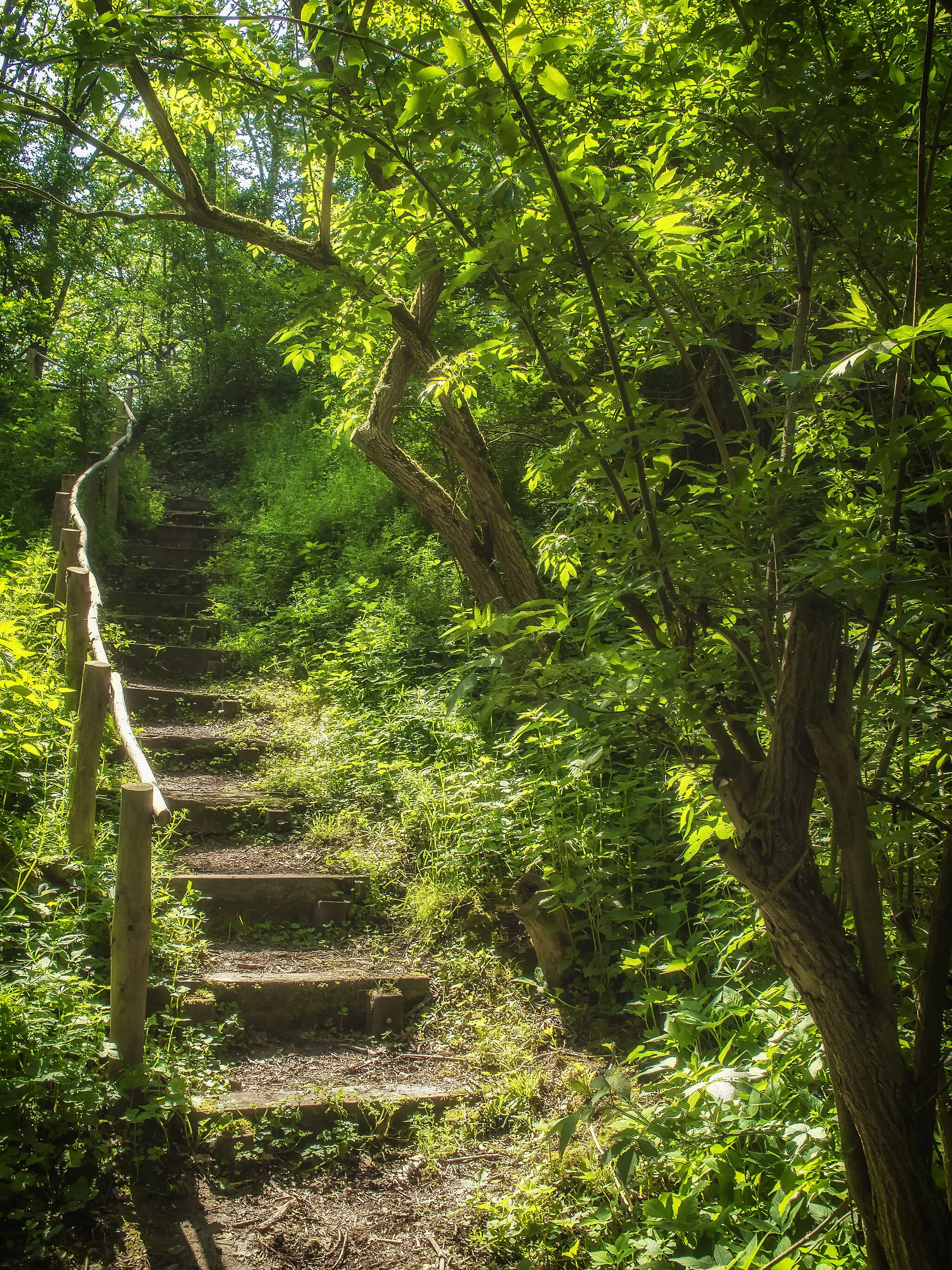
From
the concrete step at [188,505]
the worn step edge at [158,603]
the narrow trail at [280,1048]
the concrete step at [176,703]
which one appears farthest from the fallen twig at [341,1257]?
the concrete step at [188,505]

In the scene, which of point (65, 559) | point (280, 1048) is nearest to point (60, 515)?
point (65, 559)

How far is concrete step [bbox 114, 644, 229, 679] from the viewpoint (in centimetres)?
726

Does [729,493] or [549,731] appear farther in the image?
[549,731]

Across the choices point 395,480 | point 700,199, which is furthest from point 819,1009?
point 395,480

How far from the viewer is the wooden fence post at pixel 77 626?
459cm

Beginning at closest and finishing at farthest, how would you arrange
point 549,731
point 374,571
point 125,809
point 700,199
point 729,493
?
point 729,493 < point 700,199 < point 125,809 < point 549,731 < point 374,571

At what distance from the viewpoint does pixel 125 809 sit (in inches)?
123

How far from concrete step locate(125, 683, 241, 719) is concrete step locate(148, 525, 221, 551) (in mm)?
Answer: 3508

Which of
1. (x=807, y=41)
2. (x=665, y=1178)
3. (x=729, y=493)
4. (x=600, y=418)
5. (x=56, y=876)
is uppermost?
(x=807, y=41)

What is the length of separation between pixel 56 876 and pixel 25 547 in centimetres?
490

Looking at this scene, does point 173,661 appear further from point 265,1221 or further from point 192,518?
point 265,1221

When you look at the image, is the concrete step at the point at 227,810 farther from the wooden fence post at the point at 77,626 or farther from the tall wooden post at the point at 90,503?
the tall wooden post at the point at 90,503

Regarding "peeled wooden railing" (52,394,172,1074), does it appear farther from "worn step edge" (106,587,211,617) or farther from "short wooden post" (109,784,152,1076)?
"worn step edge" (106,587,211,617)

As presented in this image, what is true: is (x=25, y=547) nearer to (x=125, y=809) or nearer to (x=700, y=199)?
(x=125, y=809)
